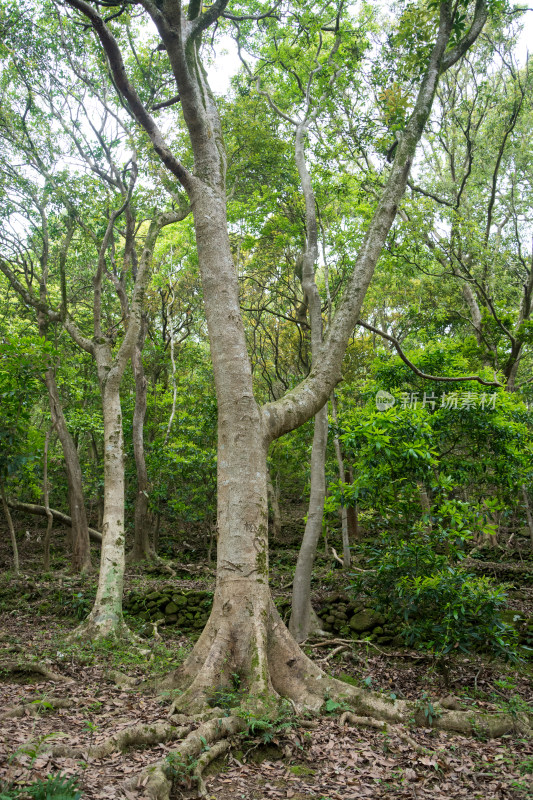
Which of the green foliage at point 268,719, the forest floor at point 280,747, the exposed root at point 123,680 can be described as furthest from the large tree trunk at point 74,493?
the green foliage at point 268,719

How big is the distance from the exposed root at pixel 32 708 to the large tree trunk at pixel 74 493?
751 centimetres

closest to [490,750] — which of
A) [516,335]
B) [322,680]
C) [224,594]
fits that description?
[322,680]

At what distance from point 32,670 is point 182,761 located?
2880mm

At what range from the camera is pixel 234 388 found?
4766 mm

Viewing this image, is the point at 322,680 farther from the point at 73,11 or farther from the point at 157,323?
Result: the point at 157,323

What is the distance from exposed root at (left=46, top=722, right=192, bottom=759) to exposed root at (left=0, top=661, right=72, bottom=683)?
1947mm

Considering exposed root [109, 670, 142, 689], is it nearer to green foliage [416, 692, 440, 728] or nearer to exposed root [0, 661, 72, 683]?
exposed root [0, 661, 72, 683]

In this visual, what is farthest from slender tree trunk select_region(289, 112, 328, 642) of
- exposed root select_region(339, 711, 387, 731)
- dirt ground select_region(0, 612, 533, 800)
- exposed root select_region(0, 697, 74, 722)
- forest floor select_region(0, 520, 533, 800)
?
exposed root select_region(0, 697, 74, 722)

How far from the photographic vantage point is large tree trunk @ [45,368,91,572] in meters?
11.5

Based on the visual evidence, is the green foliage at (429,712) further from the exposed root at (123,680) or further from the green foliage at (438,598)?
the exposed root at (123,680)

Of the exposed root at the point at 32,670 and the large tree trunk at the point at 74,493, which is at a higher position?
the large tree trunk at the point at 74,493

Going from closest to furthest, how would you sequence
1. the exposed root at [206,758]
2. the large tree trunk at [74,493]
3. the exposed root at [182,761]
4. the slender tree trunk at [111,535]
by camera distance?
the exposed root at [182,761] < the exposed root at [206,758] < the slender tree trunk at [111,535] < the large tree trunk at [74,493]

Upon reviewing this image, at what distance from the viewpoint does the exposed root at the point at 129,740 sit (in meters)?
3.17

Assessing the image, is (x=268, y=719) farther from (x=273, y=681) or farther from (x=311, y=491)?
(x=311, y=491)
